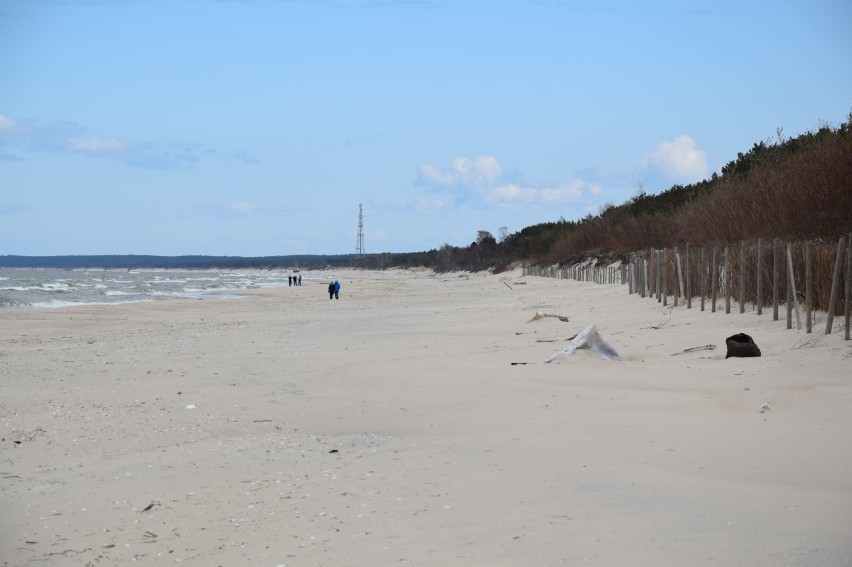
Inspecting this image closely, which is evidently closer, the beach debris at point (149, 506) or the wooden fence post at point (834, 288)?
the beach debris at point (149, 506)

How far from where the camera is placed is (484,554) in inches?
173

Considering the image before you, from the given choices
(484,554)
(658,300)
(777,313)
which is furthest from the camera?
(658,300)

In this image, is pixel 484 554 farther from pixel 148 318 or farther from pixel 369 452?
pixel 148 318

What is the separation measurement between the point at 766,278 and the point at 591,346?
5.09 metres

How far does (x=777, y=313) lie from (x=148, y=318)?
20.9 m

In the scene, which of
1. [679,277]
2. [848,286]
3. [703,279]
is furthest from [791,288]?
[679,277]

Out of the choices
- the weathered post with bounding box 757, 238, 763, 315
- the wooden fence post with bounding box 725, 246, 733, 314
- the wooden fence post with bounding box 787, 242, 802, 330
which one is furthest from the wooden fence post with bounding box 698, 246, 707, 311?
the wooden fence post with bounding box 787, 242, 802, 330

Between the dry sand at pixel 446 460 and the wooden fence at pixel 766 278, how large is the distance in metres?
0.66

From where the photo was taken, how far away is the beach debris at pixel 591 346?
10945mm

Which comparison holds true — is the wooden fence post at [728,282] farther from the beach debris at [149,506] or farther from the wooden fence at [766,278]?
the beach debris at [149,506]

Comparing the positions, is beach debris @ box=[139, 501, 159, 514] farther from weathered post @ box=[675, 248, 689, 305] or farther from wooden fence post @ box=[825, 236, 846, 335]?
weathered post @ box=[675, 248, 689, 305]

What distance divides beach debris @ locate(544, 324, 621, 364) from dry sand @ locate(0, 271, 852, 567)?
0.20m

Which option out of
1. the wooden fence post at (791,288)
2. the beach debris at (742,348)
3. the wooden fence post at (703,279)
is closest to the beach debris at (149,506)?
the beach debris at (742,348)

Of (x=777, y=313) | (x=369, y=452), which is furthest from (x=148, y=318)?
(x=369, y=452)
